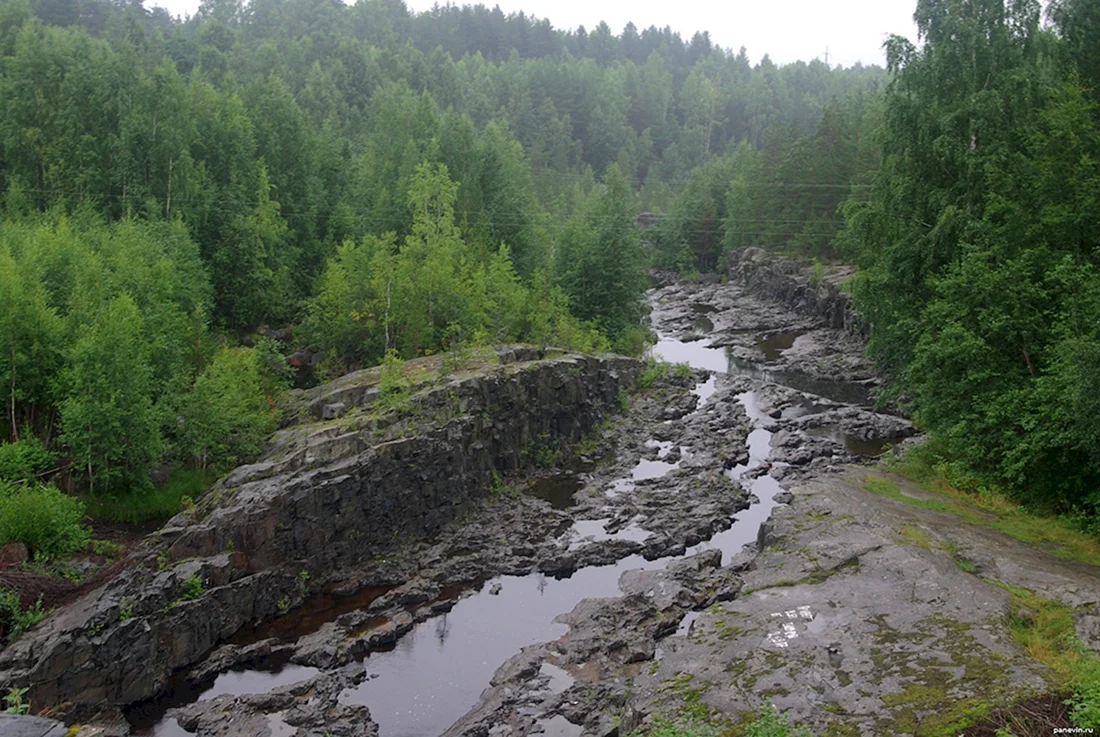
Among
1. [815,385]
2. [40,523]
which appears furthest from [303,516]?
[815,385]

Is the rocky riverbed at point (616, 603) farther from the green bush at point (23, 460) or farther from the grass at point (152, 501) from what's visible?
the green bush at point (23, 460)

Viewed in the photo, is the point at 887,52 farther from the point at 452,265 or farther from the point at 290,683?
the point at 290,683

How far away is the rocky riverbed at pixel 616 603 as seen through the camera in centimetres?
2006

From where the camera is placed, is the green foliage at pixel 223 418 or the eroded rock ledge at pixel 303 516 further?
the green foliage at pixel 223 418

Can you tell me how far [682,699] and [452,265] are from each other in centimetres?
3709

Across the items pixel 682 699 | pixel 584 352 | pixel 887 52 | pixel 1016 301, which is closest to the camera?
pixel 682 699

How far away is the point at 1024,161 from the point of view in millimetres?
34250

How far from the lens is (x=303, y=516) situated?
1266 inches

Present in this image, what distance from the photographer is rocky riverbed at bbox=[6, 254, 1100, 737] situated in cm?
2006

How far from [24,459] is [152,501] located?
4.54 metres

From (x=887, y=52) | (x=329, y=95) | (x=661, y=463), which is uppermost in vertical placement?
(x=329, y=95)

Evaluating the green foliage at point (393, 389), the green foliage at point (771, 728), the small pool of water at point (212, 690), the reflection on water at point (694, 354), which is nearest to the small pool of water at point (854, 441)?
the reflection on water at point (694, 354)

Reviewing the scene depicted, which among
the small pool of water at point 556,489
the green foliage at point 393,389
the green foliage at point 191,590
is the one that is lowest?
the small pool of water at point 556,489

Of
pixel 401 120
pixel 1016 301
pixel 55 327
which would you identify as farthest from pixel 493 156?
pixel 1016 301
